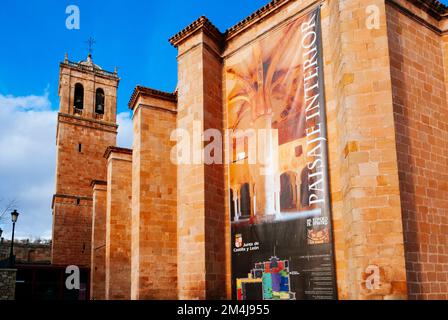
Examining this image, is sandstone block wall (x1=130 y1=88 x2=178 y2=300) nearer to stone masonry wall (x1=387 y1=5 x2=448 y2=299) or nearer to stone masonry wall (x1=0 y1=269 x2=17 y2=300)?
stone masonry wall (x1=0 y1=269 x2=17 y2=300)

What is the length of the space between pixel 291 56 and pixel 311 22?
0.79m

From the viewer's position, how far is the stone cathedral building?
7711mm

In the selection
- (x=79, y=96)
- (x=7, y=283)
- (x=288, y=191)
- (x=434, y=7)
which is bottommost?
(x=7, y=283)

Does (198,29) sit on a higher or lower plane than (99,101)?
lower

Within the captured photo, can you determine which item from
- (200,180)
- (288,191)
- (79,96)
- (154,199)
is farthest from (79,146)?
(288,191)

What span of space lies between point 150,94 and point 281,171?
18.2ft

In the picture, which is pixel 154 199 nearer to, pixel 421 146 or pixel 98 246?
pixel 421 146

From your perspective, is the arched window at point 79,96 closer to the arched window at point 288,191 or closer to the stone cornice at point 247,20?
the stone cornice at point 247,20

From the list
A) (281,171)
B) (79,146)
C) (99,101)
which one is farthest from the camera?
(99,101)

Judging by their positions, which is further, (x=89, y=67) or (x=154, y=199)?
(x=89, y=67)

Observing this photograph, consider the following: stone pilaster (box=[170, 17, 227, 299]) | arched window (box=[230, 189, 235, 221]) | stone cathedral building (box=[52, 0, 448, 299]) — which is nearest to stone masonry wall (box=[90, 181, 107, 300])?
stone cathedral building (box=[52, 0, 448, 299])

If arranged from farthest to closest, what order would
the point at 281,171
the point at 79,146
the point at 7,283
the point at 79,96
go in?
the point at 79,96
the point at 79,146
the point at 7,283
the point at 281,171

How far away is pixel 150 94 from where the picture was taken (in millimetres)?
13625

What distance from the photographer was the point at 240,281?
10047 mm
